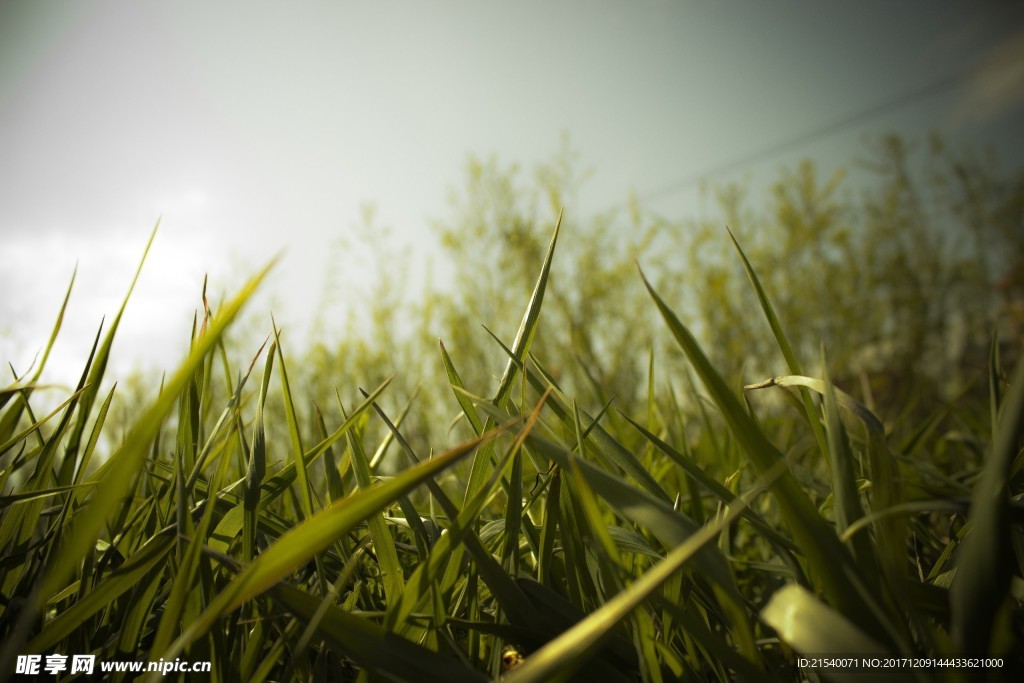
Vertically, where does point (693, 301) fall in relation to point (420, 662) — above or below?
above

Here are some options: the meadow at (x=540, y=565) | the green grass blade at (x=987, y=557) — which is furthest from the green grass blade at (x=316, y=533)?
the green grass blade at (x=987, y=557)

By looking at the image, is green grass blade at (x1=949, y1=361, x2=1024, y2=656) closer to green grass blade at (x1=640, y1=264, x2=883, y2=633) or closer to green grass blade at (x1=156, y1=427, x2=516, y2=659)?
green grass blade at (x1=640, y1=264, x2=883, y2=633)

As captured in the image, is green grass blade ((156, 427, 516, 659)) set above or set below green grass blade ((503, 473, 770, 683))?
above

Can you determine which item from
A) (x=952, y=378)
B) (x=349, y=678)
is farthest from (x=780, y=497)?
(x=952, y=378)

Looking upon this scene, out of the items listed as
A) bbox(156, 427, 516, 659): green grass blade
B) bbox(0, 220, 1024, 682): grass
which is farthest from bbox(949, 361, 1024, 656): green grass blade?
bbox(156, 427, 516, 659): green grass blade

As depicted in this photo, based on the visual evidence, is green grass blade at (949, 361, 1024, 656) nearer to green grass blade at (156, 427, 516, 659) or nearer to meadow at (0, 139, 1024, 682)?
meadow at (0, 139, 1024, 682)

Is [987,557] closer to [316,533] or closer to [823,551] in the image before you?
[823,551]

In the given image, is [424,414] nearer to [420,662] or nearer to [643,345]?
[643,345]

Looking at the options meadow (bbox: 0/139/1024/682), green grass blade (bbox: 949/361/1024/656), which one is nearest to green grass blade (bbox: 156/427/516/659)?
meadow (bbox: 0/139/1024/682)

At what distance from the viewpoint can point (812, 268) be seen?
490 centimetres

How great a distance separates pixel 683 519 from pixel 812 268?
18.0 feet

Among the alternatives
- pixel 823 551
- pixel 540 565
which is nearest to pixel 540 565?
pixel 540 565

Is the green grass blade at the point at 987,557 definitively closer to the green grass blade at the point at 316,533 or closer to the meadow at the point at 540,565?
the meadow at the point at 540,565

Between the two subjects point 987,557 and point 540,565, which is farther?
point 540,565
